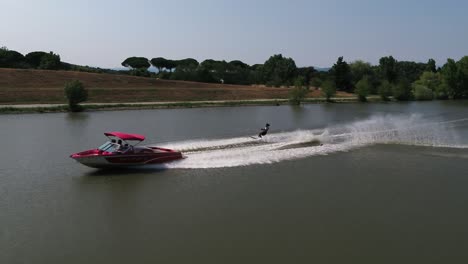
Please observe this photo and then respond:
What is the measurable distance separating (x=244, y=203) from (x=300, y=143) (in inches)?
528

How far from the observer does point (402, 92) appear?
88750 millimetres

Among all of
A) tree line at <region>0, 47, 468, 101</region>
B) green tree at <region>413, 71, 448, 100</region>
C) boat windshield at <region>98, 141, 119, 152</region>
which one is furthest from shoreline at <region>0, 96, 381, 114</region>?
boat windshield at <region>98, 141, 119, 152</region>

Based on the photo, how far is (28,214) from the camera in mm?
15945

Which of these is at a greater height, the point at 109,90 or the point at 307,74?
the point at 307,74

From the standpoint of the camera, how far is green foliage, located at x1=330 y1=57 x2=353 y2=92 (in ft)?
346

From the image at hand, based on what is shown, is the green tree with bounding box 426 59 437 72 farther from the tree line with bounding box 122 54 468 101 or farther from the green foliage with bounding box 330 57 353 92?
the green foliage with bounding box 330 57 353 92

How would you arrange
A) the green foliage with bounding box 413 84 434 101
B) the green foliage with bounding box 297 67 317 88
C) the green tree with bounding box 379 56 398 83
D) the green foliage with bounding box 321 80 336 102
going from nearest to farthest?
the green foliage with bounding box 321 80 336 102, the green foliage with bounding box 413 84 434 101, the green tree with bounding box 379 56 398 83, the green foliage with bounding box 297 67 317 88

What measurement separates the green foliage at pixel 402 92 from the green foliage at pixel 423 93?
57.0 inches

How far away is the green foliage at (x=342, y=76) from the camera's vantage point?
Answer: 346 ft

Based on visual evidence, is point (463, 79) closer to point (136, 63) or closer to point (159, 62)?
point (159, 62)

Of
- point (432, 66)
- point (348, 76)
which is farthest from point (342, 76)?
point (432, 66)

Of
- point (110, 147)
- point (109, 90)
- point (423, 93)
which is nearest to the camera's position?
point (110, 147)

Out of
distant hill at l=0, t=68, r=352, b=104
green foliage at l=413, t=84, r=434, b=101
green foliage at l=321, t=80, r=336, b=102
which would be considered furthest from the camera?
green foliage at l=413, t=84, r=434, b=101

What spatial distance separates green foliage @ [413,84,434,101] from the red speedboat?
81067mm
